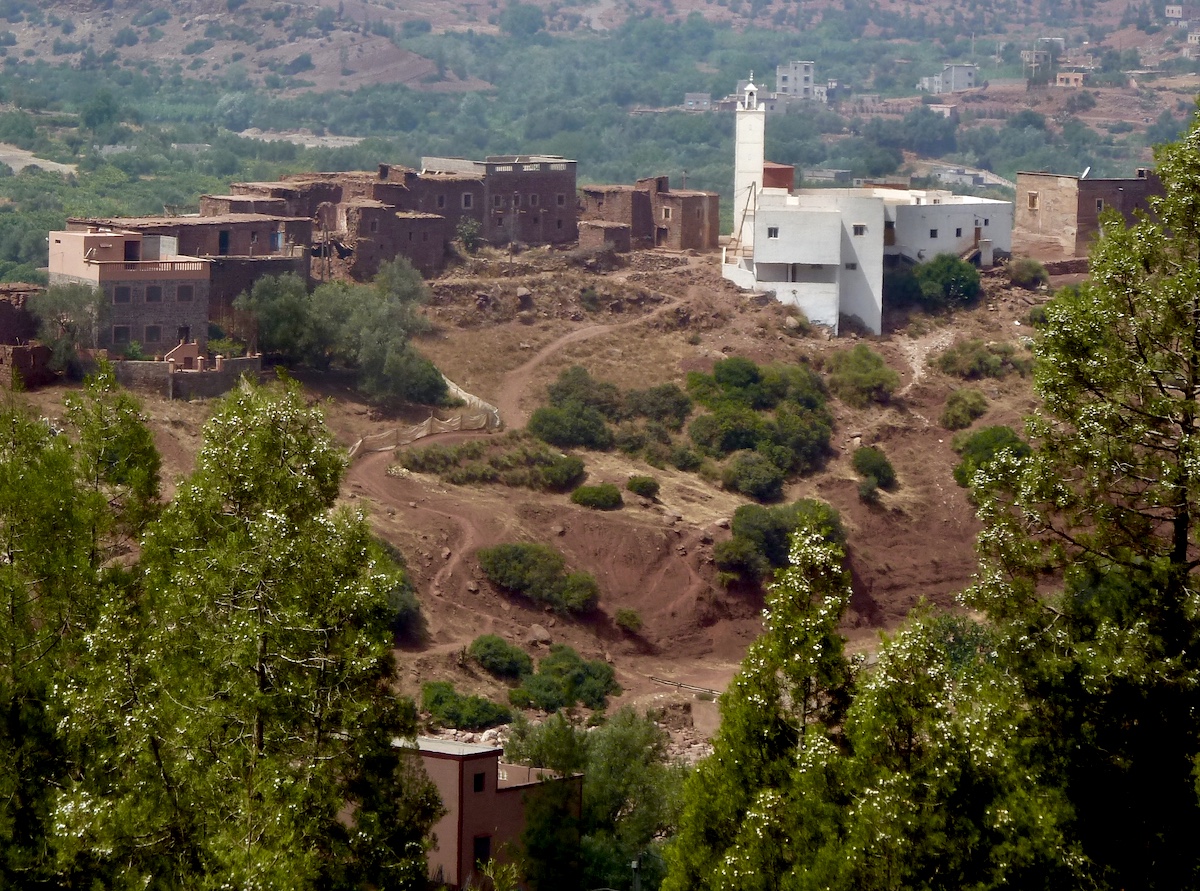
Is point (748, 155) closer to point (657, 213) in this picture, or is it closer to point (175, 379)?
point (657, 213)

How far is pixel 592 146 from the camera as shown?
124125 millimetres

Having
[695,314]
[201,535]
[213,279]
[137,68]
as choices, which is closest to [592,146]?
Answer: [137,68]

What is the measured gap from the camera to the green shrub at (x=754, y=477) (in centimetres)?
4400

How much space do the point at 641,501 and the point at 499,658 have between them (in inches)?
279

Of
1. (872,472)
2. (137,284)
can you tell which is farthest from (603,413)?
(137,284)

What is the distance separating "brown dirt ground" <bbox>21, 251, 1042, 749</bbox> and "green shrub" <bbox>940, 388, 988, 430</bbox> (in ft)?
1.06

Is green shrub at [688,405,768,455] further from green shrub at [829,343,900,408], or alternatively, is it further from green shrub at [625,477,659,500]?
green shrub at [829,343,900,408]

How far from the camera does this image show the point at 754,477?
44.0 m

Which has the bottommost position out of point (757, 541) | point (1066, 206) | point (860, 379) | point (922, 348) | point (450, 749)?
point (757, 541)

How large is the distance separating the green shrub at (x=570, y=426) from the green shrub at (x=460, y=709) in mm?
10922

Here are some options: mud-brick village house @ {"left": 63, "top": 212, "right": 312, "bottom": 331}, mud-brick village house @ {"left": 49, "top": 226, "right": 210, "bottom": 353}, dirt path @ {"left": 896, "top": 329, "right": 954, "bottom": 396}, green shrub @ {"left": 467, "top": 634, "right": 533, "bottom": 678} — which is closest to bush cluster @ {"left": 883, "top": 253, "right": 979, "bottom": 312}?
dirt path @ {"left": 896, "top": 329, "right": 954, "bottom": 396}

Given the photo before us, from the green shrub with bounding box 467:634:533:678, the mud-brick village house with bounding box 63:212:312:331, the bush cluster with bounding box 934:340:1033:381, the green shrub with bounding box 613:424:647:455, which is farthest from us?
the bush cluster with bounding box 934:340:1033:381

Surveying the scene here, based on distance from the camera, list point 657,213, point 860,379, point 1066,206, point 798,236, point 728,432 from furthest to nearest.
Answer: point 1066,206 < point 657,213 < point 798,236 < point 860,379 < point 728,432

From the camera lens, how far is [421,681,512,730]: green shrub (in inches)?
1298
